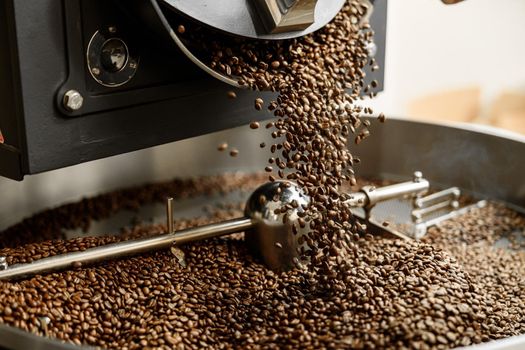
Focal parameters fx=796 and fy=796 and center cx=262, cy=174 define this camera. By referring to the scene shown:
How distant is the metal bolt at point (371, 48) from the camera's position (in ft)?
5.53

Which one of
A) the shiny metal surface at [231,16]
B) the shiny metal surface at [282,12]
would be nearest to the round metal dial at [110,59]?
the shiny metal surface at [231,16]

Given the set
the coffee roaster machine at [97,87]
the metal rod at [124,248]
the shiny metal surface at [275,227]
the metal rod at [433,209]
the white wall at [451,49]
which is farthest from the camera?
the white wall at [451,49]

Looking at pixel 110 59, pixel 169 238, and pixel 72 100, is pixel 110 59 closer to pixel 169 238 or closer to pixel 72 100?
pixel 72 100

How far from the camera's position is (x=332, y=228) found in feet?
4.83

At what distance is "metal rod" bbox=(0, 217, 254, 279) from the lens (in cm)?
138

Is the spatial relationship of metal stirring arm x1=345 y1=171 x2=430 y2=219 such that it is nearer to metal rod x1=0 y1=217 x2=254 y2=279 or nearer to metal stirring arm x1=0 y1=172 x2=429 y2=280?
metal stirring arm x1=0 y1=172 x2=429 y2=280

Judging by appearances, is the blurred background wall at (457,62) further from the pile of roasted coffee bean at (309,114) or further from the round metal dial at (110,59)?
the round metal dial at (110,59)

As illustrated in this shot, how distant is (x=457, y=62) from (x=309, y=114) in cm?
211

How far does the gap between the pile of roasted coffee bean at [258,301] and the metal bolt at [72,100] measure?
31 cm

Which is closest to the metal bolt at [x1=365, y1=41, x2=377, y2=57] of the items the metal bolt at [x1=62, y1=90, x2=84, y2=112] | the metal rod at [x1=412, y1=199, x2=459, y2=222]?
the metal rod at [x1=412, y1=199, x2=459, y2=222]

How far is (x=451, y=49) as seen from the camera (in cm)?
336

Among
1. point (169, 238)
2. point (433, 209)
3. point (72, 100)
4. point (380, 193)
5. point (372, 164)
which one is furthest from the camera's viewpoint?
point (372, 164)

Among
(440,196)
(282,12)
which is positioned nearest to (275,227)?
(282,12)

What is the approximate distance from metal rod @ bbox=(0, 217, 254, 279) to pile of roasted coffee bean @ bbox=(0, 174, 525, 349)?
20 millimetres
